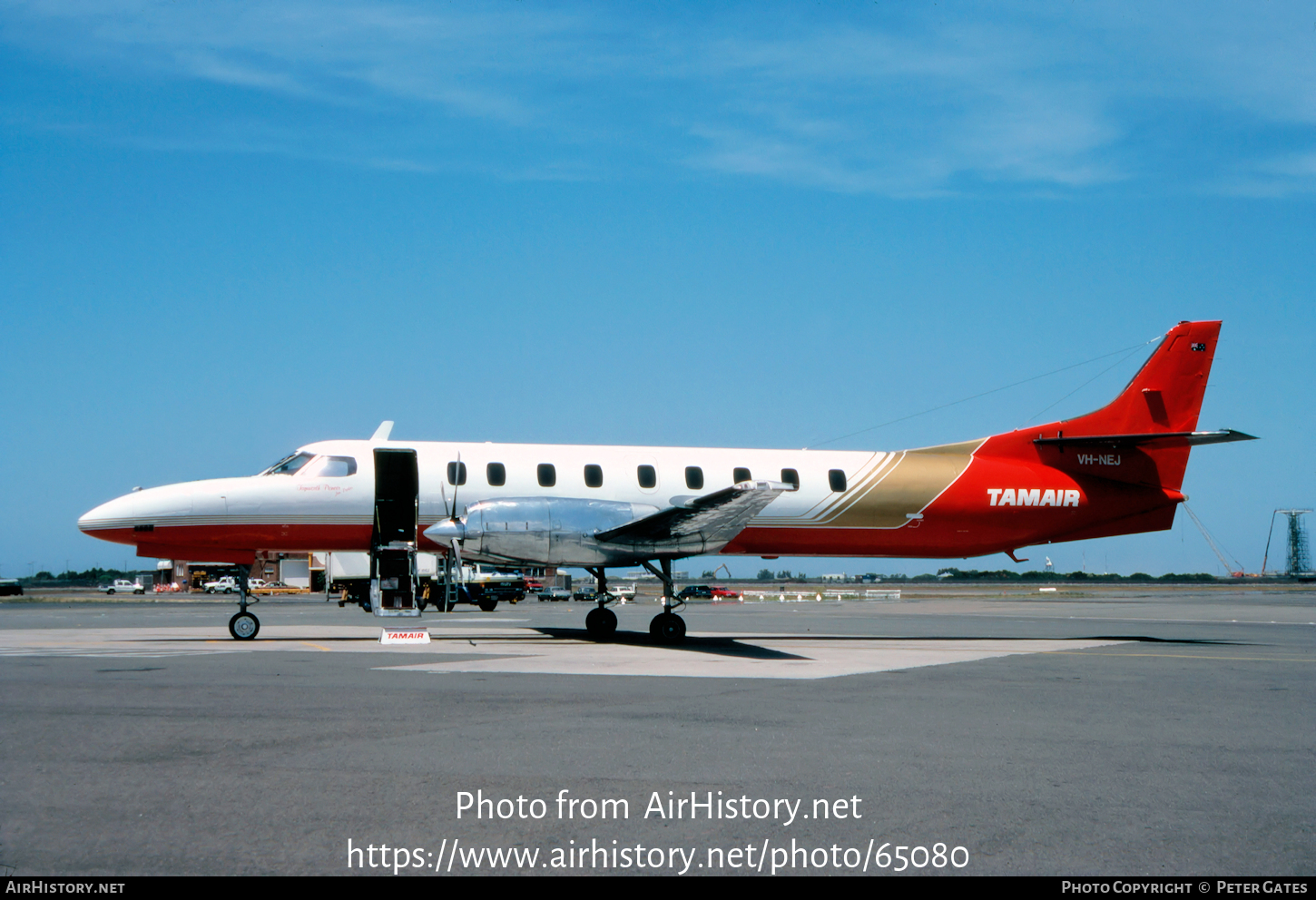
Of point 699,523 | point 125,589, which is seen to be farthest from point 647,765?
point 125,589

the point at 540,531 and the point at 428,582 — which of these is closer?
the point at 540,531

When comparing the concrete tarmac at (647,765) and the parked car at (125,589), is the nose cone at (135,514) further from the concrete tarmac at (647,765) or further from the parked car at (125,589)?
the parked car at (125,589)

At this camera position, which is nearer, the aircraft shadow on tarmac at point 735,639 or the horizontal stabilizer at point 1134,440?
the aircraft shadow on tarmac at point 735,639

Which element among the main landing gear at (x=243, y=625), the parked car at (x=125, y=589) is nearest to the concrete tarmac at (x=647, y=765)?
the main landing gear at (x=243, y=625)

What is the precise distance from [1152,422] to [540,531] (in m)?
14.2

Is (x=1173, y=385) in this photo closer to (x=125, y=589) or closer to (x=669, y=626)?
(x=669, y=626)

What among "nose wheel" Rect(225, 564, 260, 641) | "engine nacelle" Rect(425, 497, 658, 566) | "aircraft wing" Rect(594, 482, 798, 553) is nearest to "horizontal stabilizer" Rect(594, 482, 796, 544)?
"aircraft wing" Rect(594, 482, 798, 553)

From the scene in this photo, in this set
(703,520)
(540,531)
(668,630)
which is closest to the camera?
(540,531)

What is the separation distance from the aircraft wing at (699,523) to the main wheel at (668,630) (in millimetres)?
1317

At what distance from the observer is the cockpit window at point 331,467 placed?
63.2 feet

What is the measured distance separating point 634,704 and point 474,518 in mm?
8333

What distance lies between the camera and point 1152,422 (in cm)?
2286

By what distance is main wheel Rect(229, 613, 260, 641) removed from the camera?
18.3 metres
